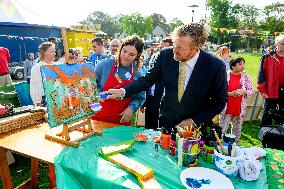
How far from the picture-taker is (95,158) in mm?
1941

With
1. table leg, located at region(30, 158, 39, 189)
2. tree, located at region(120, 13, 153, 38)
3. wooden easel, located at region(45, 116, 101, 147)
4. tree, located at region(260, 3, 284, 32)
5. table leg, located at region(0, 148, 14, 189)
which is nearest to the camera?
wooden easel, located at region(45, 116, 101, 147)

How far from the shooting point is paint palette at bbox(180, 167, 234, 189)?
1.57 metres

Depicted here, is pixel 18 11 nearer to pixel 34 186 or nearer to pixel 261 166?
pixel 34 186

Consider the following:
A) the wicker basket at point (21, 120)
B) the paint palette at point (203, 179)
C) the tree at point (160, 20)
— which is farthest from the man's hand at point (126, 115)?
the tree at point (160, 20)

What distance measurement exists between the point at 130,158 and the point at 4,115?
62.1 inches

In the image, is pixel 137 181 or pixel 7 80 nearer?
pixel 137 181

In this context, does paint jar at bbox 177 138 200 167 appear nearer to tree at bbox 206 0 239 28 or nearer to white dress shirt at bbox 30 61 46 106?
white dress shirt at bbox 30 61 46 106

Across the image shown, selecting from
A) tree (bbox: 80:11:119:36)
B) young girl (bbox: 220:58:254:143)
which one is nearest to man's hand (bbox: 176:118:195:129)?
young girl (bbox: 220:58:254:143)

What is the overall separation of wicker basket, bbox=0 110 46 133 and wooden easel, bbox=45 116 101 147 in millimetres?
343

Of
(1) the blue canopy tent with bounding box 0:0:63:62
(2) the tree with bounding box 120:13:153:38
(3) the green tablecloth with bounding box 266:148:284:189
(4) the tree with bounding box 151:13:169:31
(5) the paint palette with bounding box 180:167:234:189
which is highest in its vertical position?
(4) the tree with bounding box 151:13:169:31

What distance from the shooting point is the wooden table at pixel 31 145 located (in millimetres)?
2063

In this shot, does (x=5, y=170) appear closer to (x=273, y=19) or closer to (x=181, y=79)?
(x=181, y=79)

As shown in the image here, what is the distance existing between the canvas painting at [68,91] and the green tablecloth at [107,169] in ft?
0.99

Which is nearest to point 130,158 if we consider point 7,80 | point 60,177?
point 60,177
